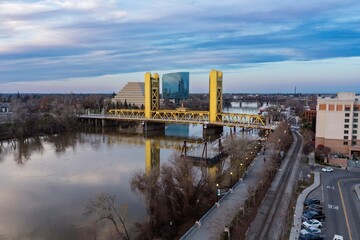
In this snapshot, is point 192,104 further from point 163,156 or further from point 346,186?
point 346,186

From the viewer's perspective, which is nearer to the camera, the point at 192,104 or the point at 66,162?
the point at 66,162

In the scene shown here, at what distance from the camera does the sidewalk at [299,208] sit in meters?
10.6

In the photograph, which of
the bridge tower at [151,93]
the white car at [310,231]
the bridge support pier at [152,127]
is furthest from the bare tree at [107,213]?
the bridge tower at [151,93]

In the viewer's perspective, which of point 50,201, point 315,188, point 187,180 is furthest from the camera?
point 315,188

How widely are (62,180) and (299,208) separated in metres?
11.9

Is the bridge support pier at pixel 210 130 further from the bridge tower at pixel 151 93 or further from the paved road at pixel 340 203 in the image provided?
the paved road at pixel 340 203

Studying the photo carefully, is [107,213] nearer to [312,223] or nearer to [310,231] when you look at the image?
[310,231]

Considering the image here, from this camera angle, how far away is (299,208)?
1277cm

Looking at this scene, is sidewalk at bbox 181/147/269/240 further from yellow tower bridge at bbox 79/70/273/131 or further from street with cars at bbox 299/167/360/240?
yellow tower bridge at bbox 79/70/273/131

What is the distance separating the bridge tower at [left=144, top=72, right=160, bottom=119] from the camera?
40781 millimetres

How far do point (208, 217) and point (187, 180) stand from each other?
1539 mm

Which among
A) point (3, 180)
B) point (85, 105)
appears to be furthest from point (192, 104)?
point (3, 180)

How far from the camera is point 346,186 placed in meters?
15.7

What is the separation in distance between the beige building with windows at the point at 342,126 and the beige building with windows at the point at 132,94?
5247 centimetres
